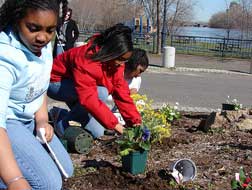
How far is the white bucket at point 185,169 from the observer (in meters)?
3.51

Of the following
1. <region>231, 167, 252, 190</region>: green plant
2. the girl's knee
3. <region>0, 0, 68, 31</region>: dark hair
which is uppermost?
<region>0, 0, 68, 31</region>: dark hair

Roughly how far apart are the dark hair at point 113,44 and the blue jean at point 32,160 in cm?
140

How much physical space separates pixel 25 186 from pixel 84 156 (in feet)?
7.13

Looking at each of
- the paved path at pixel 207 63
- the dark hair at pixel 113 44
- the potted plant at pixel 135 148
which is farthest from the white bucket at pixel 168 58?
the potted plant at pixel 135 148

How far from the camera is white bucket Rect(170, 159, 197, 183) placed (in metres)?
3.51

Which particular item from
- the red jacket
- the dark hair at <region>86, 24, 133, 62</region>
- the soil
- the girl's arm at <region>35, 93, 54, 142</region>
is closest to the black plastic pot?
the soil

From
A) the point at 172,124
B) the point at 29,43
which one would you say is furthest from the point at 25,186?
the point at 172,124

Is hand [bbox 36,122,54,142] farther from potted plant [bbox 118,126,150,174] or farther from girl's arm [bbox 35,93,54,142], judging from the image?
potted plant [bbox 118,126,150,174]

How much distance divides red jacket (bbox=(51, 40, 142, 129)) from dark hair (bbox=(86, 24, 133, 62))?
3.1 inches

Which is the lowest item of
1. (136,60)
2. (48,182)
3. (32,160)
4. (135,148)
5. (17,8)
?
(135,148)

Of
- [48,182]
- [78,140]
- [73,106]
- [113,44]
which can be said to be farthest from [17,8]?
[73,106]

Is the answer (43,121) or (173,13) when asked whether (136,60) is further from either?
(173,13)

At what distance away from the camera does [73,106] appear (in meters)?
4.73

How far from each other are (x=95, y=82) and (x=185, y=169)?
110 cm
